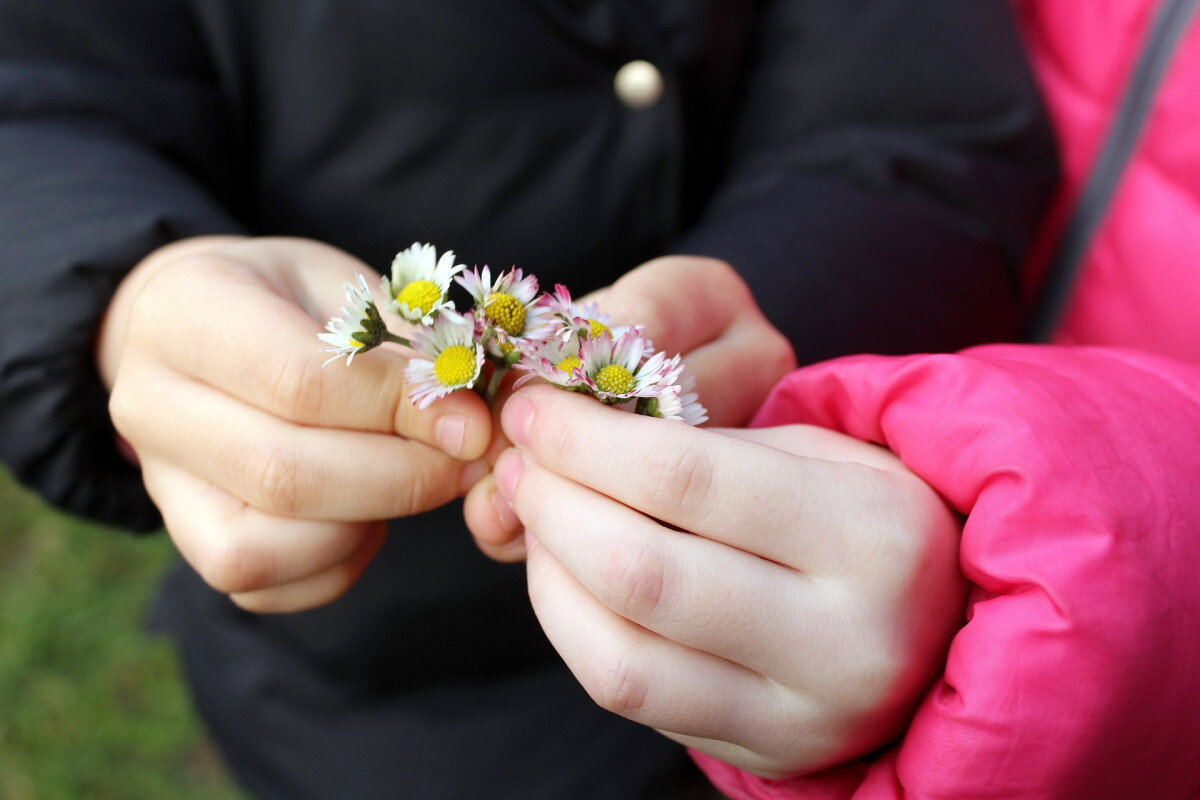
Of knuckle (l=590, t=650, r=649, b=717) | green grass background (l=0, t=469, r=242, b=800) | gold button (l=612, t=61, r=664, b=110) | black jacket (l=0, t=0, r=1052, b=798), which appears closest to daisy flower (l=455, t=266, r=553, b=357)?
knuckle (l=590, t=650, r=649, b=717)

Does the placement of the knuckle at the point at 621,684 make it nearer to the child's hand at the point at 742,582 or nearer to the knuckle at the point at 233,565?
the child's hand at the point at 742,582

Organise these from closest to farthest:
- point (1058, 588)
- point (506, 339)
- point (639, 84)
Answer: point (1058, 588) < point (506, 339) < point (639, 84)

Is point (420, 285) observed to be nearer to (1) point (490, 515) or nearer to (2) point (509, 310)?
(2) point (509, 310)

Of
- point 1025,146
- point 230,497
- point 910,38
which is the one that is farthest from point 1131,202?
point 230,497

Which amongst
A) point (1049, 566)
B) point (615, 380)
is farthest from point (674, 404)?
point (1049, 566)

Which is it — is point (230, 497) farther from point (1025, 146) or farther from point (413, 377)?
point (1025, 146)

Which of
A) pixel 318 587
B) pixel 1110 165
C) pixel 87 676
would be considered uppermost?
pixel 1110 165

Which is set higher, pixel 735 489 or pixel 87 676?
pixel 735 489

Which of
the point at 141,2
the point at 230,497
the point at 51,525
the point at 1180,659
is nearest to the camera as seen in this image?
the point at 1180,659
